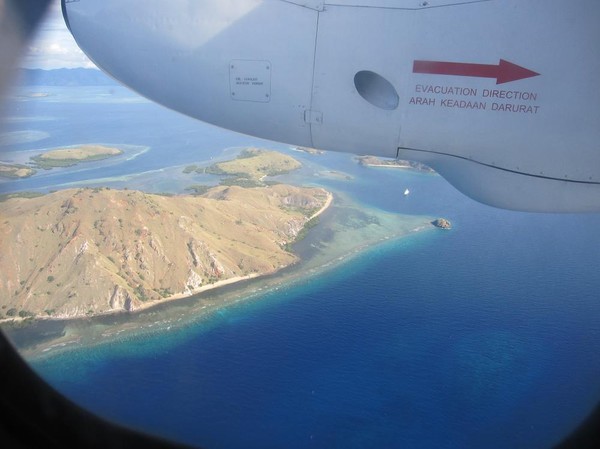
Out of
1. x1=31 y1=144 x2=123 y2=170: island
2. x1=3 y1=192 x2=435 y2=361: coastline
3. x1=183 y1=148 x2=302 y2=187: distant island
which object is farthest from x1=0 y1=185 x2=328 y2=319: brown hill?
x1=31 y1=144 x2=123 y2=170: island

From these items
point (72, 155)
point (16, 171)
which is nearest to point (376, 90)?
point (16, 171)

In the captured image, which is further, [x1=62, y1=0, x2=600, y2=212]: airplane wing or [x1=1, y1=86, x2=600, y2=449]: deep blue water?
[x1=1, y1=86, x2=600, y2=449]: deep blue water

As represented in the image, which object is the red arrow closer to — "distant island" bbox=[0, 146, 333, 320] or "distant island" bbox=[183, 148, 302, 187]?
"distant island" bbox=[0, 146, 333, 320]

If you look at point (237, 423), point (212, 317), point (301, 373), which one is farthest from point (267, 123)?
point (212, 317)

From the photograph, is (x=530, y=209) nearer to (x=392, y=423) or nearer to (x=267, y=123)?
(x=267, y=123)

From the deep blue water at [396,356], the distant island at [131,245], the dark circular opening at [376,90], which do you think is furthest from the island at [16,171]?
the dark circular opening at [376,90]

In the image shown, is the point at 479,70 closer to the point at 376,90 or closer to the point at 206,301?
the point at 376,90

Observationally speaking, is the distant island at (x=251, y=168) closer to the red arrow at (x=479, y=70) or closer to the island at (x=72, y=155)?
the island at (x=72, y=155)
